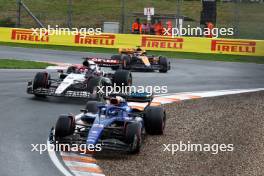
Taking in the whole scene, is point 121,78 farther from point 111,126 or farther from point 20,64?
point 20,64

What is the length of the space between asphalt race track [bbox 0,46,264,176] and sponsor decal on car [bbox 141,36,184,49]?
3.71 m

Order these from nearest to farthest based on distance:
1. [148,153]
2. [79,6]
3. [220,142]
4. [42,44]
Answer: [148,153] < [220,142] < [42,44] < [79,6]

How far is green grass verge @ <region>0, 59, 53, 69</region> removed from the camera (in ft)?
80.4

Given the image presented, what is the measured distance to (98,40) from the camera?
115ft

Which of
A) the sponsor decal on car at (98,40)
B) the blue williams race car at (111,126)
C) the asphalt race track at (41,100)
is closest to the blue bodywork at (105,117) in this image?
the blue williams race car at (111,126)

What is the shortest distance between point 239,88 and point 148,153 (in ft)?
34.9

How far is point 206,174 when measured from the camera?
10070mm

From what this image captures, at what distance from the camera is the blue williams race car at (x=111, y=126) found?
11141mm

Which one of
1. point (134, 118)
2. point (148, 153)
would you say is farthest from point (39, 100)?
point (148, 153)

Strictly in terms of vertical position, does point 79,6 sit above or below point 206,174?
above

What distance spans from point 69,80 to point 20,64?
9487 mm

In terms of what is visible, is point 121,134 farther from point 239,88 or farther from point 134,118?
point 239,88

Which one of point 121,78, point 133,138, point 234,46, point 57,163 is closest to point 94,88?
point 121,78

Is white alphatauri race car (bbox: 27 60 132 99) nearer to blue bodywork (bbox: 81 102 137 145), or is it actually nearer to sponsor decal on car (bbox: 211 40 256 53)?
blue bodywork (bbox: 81 102 137 145)
